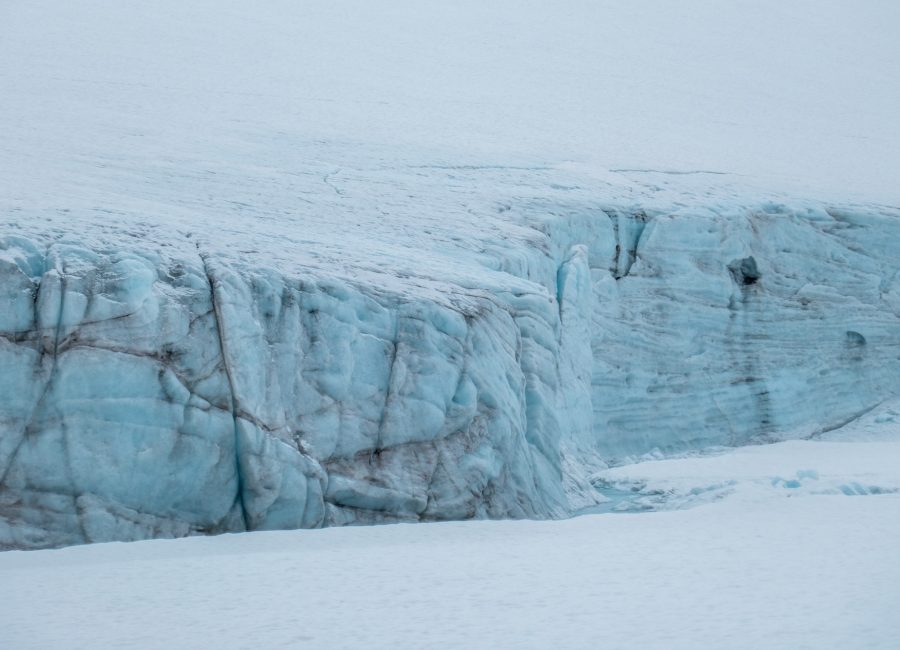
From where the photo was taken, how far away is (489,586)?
4234 millimetres

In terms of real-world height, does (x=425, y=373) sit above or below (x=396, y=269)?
below

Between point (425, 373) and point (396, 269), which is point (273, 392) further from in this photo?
point (396, 269)

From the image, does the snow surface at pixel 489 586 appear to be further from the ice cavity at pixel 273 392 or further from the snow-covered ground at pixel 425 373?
the ice cavity at pixel 273 392

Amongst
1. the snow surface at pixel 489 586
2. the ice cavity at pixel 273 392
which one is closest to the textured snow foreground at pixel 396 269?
the ice cavity at pixel 273 392

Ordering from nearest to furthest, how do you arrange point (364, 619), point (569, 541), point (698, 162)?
point (364, 619)
point (569, 541)
point (698, 162)

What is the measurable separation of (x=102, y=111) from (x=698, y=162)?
19.1 feet

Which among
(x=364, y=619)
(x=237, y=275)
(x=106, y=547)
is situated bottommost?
(x=106, y=547)

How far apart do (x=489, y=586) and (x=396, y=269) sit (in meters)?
2.62

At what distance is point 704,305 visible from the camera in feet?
30.7

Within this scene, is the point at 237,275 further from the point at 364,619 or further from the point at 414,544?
the point at 364,619

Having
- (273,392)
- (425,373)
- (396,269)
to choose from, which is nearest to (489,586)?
(273,392)

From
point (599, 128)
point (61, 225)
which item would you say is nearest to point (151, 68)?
point (599, 128)

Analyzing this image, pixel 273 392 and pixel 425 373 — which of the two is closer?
pixel 273 392

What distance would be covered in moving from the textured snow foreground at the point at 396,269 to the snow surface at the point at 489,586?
18.5 inches
